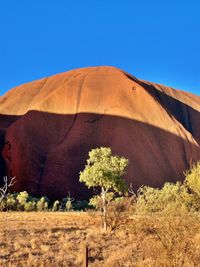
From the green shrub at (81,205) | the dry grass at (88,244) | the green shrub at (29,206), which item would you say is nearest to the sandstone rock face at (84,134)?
the green shrub at (81,205)

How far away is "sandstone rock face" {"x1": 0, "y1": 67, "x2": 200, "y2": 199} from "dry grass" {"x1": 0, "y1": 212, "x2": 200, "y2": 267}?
28.8 m

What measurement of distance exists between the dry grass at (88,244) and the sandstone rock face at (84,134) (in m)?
28.8

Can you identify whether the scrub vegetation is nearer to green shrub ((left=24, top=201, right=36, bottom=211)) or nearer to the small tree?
the small tree

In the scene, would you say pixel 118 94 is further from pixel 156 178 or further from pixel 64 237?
pixel 64 237

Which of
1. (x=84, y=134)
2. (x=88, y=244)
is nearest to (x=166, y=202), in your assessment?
(x=88, y=244)

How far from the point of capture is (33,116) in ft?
225

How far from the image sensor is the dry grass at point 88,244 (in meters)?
12.0

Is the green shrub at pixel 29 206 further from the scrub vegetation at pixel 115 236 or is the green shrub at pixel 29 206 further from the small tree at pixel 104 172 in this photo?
the small tree at pixel 104 172

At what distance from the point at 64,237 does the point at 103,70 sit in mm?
60669

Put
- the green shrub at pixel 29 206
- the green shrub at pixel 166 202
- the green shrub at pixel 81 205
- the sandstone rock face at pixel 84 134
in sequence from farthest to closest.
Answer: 1. the sandstone rock face at pixel 84 134
2. the green shrub at pixel 81 205
3. the green shrub at pixel 29 206
4. the green shrub at pixel 166 202

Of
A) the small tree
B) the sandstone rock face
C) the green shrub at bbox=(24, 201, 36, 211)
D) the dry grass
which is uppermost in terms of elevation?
the sandstone rock face

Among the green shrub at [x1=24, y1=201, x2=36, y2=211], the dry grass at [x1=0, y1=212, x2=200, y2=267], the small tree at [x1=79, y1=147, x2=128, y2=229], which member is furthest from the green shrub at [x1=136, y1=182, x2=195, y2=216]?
the green shrub at [x1=24, y1=201, x2=36, y2=211]

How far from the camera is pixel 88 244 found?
65.1 feet

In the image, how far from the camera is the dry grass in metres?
12.0
